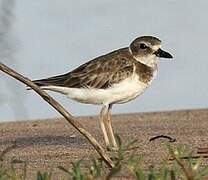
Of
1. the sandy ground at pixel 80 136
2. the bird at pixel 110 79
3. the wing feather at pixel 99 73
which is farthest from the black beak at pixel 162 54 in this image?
the sandy ground at pixel 80 136

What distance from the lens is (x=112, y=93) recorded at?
7703 mm

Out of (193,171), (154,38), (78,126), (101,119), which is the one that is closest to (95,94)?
(101,119)

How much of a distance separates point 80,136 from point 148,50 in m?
1.04

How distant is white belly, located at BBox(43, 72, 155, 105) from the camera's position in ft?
25.2

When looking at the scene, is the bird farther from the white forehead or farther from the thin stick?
the thin stick

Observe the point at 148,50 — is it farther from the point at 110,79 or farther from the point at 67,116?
the point at 67,116

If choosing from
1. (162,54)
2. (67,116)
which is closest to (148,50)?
(162,54)

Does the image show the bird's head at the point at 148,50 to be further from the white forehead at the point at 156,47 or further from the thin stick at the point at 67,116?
the thin stick at the point at 67,116

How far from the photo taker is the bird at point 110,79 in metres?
7.71

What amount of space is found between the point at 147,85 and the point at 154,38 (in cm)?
65

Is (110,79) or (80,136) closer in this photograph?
(110,79)

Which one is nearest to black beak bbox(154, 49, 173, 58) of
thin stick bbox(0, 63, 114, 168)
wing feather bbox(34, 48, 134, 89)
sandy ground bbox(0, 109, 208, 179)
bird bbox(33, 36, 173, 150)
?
bird bbox(33, 36, 173, 150)

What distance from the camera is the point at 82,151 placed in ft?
20.7

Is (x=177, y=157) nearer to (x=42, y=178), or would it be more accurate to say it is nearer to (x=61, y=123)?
(x=42, y=178)
